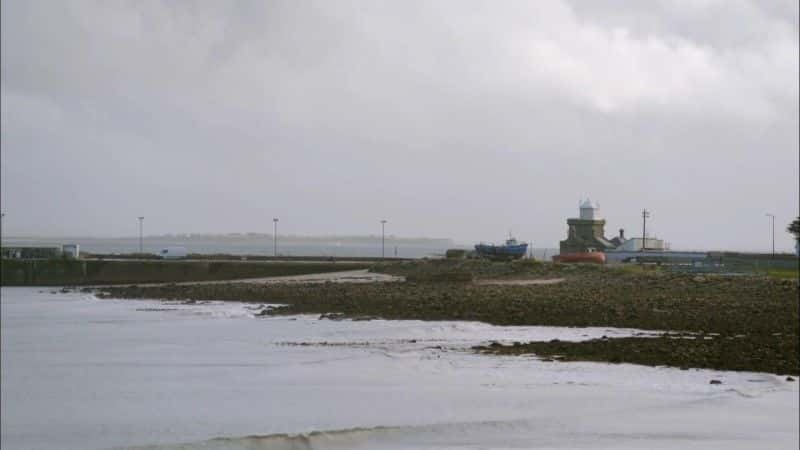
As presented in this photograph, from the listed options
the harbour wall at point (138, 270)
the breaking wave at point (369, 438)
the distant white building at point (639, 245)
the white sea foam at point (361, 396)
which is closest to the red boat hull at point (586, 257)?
the distant white building at point (639, 245)

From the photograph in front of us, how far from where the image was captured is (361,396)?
54.7 ft

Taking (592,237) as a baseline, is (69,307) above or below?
below

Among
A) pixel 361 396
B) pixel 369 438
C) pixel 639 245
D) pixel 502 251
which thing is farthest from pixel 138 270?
pixel 369 438

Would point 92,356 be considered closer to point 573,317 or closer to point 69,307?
point 573,317

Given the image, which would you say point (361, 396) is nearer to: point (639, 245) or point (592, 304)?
point (592, 304)

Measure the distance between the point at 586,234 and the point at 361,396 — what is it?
120 ft

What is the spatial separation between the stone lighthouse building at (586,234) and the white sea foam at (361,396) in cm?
2585

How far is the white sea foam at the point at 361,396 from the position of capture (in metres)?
13.1

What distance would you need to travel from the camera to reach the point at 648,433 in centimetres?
1312

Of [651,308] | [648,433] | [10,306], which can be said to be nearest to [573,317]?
[651,308]

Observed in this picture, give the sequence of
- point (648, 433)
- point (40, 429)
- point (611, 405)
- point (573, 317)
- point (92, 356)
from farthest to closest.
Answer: point (573, 317) < point (92, 356) < point (611, 405) < point (40, 429) < point (648, 433)

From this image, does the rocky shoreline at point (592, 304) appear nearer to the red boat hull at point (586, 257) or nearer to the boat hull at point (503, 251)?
the red boat hull at point (586, 257)

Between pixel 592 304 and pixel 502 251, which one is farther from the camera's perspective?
pixel 502 251

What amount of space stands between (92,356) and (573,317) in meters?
13.4
